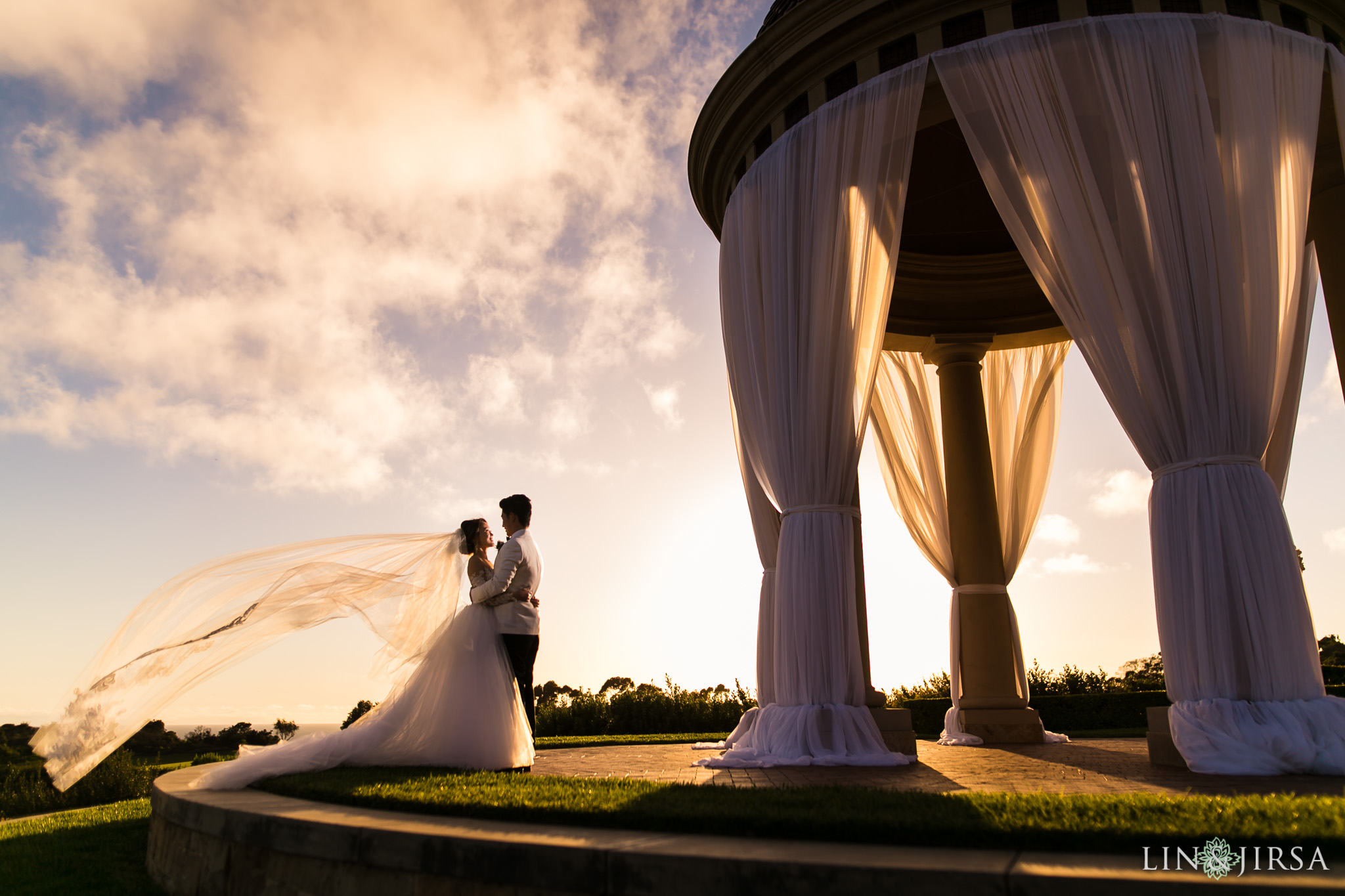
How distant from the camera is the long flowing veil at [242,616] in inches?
247

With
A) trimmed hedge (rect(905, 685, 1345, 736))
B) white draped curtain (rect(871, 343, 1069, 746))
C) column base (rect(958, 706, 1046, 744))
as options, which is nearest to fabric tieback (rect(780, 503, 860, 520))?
column base (rect(958, 706, 1046, 744))

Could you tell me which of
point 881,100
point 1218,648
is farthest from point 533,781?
point 881,100

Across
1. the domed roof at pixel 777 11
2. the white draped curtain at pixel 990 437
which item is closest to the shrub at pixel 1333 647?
the white draped curtain at pixel 990 437

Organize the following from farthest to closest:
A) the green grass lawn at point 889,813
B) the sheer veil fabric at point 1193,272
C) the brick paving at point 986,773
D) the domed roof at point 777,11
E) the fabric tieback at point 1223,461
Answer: the domed roof at point 777,11, the fabric tieback at point 1223,461, the sheer veil fabric at point 1193,272, the brick paving at point 986,773, the green grass lawn at point 889,813

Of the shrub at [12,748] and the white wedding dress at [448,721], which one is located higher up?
the white wedding dress at [448,721]

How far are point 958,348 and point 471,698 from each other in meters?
10.3

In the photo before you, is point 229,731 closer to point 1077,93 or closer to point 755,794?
point 755,794

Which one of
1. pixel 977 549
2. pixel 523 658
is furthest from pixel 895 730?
pixel 977 549

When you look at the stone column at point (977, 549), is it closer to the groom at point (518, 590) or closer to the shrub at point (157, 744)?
the groom at point (518, 590)

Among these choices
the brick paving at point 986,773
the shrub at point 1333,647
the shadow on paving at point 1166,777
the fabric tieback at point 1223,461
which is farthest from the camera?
the shrub at point 1333,647

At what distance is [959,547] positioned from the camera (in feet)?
43.2

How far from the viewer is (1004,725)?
11750 millimetres

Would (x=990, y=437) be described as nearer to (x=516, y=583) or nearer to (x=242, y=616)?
(x=516, y=583)

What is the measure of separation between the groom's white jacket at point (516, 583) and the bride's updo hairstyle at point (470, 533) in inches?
16.4
